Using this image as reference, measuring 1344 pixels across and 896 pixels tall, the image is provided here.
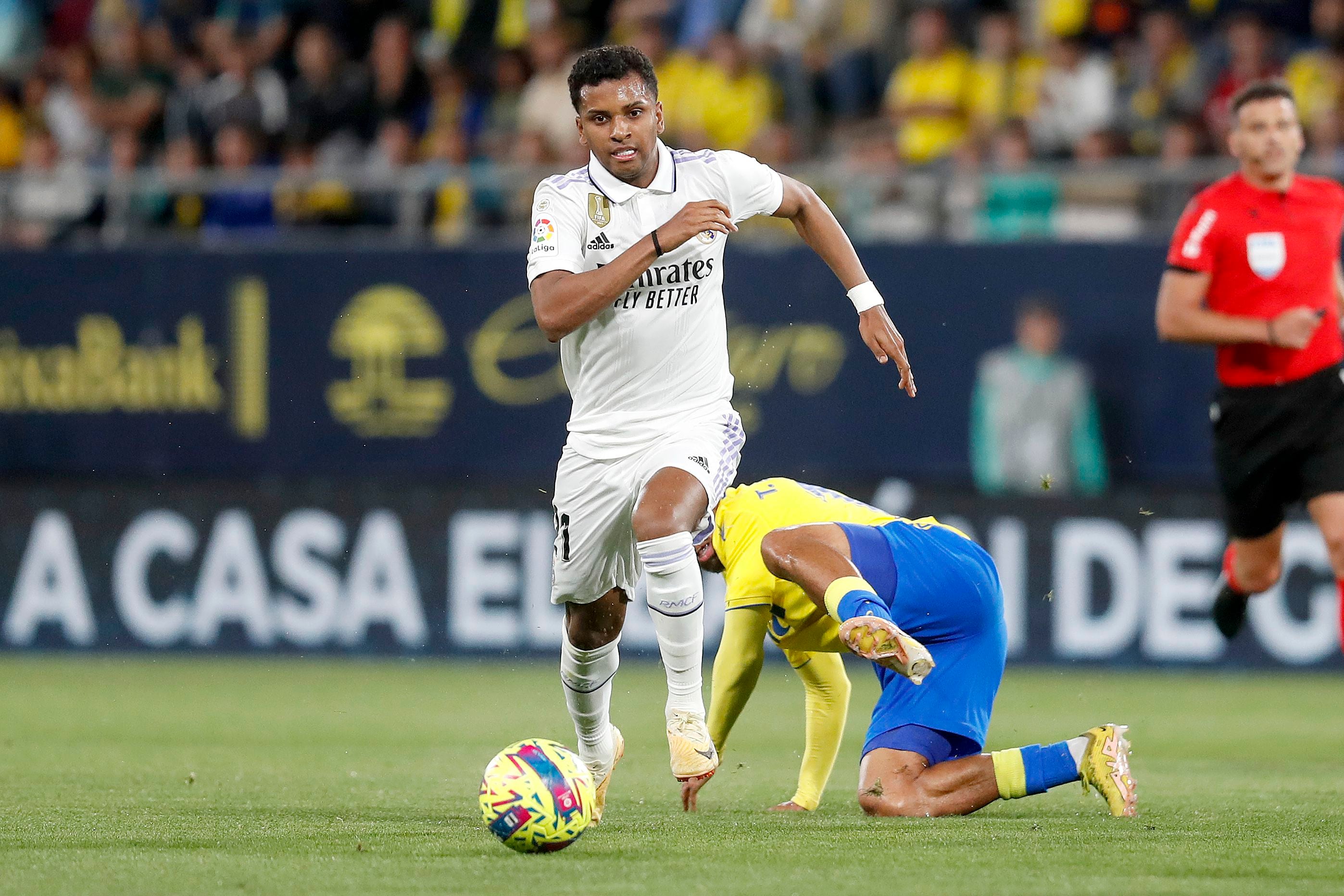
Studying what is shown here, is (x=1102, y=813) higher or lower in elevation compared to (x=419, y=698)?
higher

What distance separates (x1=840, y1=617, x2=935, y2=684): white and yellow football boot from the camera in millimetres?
5699

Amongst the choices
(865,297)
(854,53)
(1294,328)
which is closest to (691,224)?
(865,297)

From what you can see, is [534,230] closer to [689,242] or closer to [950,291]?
[689,242]

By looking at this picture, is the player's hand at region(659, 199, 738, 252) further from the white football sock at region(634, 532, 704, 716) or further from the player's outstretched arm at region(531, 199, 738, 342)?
the white football sock at region(634, 532, 704, 716)

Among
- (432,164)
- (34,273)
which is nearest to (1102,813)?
(432,164)

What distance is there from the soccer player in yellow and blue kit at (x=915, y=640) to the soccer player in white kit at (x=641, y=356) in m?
0.26

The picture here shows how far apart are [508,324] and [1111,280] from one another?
4.36 m

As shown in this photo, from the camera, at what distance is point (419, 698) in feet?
38.9

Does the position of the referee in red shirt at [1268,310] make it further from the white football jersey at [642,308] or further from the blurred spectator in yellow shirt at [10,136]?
the blurred spectator in yellow shirt at [10,136]

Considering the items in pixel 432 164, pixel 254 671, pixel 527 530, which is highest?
pixel 432 164

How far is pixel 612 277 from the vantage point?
6461 millimetres

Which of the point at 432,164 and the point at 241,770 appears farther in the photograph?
the point at 432,164

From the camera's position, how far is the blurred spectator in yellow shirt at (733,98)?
14.3 metres

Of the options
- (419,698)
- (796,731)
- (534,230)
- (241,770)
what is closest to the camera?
(534,230)
